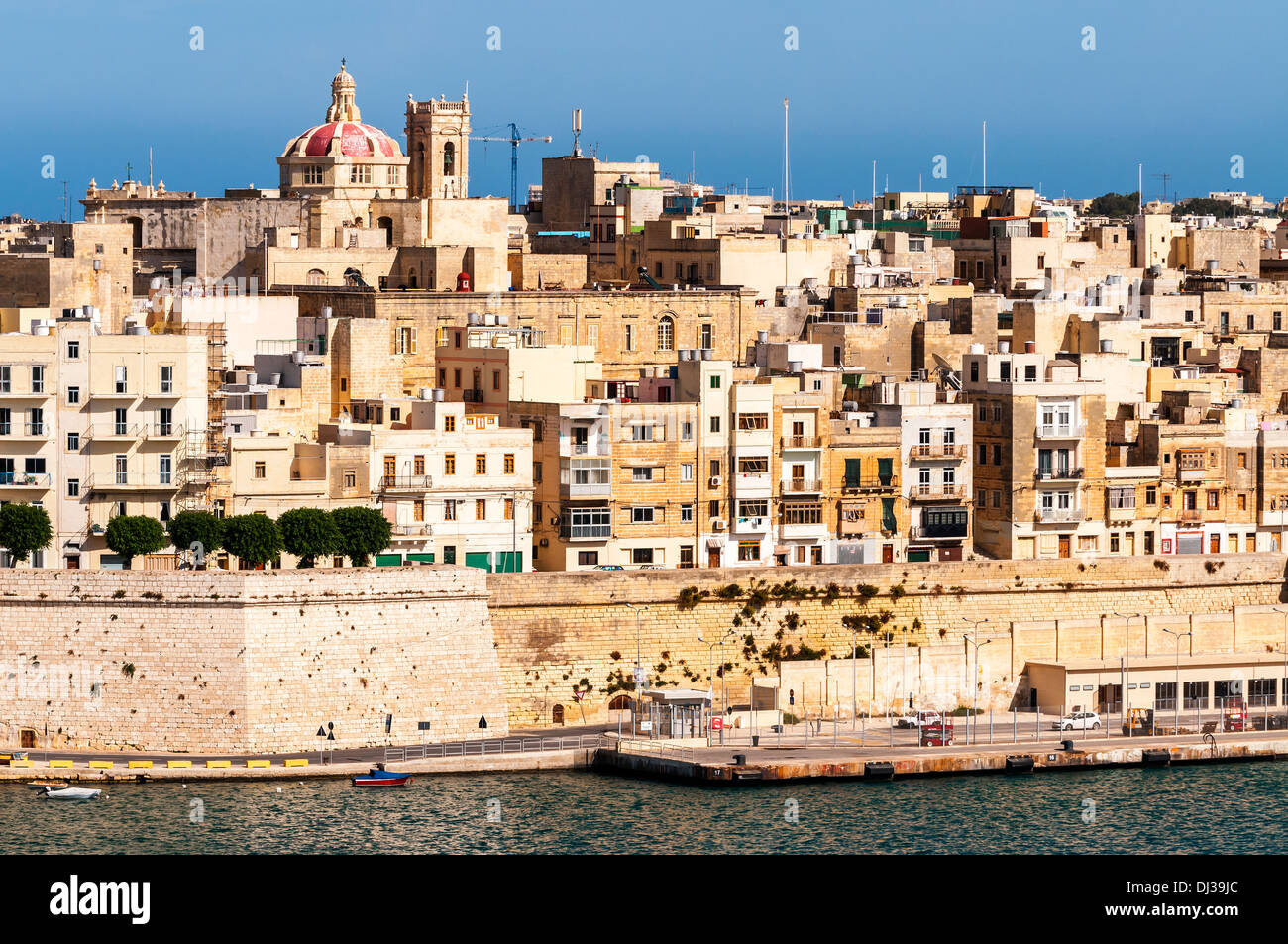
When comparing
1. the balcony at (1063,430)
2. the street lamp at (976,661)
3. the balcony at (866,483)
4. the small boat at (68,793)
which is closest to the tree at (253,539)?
the small boat at (68,793)

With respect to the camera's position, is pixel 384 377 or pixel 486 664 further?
pixel 384 377

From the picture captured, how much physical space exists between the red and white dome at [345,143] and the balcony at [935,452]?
2231cm

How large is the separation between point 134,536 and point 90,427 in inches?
82.5

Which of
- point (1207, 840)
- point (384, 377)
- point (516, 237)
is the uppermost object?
point (516, 237)

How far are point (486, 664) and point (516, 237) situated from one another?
25277 mm

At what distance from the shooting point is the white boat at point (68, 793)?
36.8 m

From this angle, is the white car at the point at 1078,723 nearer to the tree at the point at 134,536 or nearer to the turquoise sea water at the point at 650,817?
the turquoise sea water at the point at 650,817

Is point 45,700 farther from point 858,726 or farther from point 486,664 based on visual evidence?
point 858,726

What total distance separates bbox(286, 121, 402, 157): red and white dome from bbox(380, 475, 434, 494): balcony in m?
22.5

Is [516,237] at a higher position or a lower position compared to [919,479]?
higher

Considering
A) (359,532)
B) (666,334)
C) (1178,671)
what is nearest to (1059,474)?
(1178,671)

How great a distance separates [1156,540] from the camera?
161ft

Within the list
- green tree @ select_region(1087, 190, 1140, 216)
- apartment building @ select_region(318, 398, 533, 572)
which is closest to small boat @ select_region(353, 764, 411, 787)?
apartment building @ select_region(318, 398, 533, 572)
